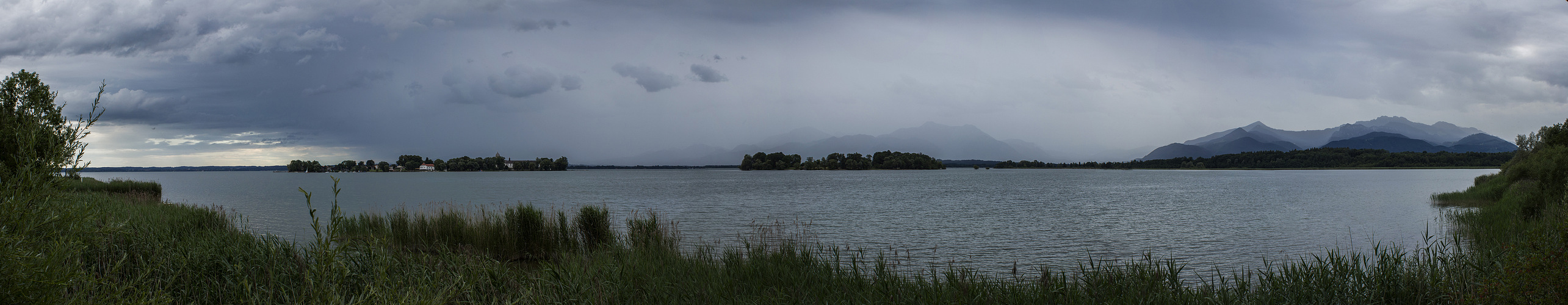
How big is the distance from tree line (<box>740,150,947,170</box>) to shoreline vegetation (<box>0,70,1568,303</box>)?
162655mm

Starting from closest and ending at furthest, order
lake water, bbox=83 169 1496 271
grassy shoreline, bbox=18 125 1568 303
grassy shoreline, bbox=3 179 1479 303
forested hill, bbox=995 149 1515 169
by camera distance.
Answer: grassy shoreline, bbox=18 125 1568 303
grassy shoreline, bbox=3 179 1479 303
lake water, bbox=83 169 1496 271
forested hill, bbox=995 149 1515 169

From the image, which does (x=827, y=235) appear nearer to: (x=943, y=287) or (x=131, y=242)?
(x=943, y=287)

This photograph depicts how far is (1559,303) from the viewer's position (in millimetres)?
5215

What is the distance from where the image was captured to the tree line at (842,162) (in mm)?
178250

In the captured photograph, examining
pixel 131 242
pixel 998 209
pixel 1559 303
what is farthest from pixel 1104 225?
pixel 131 242

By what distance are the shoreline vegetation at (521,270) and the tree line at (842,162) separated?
6404 inches

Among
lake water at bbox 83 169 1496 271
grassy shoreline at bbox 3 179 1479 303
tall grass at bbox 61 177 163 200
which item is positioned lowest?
lake water at bbox 83 169 1496 271

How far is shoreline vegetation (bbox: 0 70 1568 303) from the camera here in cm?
479

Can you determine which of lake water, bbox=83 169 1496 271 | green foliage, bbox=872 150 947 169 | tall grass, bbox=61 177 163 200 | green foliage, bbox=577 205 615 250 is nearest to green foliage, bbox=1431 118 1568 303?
lake water, bbox=83 169 1496 271

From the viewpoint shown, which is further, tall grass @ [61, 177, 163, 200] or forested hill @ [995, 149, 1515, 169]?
forested hill @ [995, 149, 1515, 169]

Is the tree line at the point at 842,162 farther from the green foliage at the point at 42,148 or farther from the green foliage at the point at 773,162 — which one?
the green foliage at the point at 42,148

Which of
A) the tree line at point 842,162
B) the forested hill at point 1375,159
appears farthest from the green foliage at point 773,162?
the forested hill at point 1375,159

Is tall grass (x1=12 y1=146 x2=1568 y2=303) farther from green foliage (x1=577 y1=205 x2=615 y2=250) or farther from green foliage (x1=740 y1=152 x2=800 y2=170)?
green foliage (x1=740 y1=152 x2=800 y2=170)

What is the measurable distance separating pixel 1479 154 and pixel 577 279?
7670 inches
